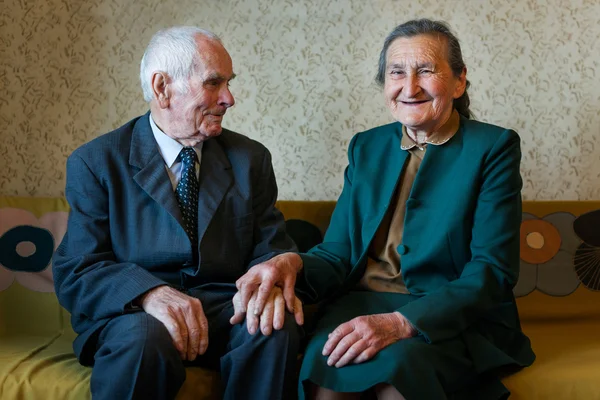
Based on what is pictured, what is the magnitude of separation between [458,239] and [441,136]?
32 centimetres

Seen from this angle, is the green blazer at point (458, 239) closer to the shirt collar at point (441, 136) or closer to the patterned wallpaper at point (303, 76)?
the shirt collar at point (441, 136)

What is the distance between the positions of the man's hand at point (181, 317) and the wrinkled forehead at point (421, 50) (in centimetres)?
90

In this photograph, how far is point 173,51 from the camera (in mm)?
2053

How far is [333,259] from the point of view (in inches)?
84.7

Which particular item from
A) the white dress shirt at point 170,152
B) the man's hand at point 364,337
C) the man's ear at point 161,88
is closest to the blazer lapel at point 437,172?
the man's hand at point 364,337

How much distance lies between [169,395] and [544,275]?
57.6 inches

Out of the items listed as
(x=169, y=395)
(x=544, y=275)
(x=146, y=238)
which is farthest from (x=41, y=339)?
(x=544, y=275)

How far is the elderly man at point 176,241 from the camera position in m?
1.81

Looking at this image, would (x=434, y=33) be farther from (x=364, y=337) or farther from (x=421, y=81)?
(x=364, y=337)

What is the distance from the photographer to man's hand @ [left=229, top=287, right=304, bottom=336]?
1827mm

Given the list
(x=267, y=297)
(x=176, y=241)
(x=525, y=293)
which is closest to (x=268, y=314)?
(x=267, y=297)

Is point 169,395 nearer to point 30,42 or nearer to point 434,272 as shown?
point 434,272

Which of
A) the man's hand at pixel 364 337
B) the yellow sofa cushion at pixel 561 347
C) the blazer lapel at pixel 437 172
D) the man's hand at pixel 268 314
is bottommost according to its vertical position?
the yellow sofa cushion at pixel 561 347

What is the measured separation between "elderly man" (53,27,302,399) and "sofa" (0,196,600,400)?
0.16m
